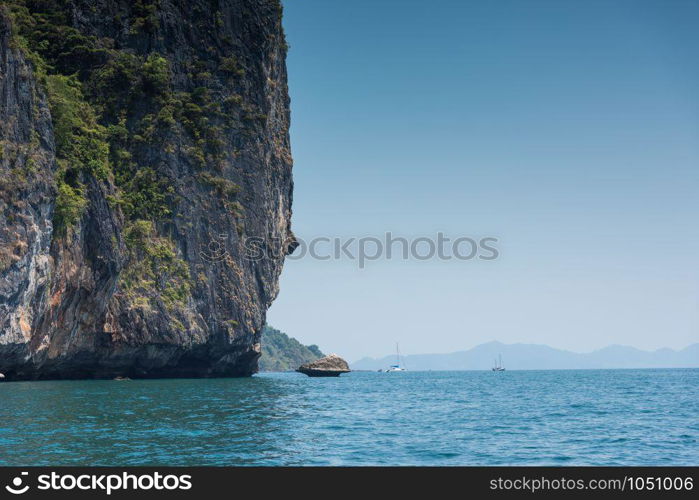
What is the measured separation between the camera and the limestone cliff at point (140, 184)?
1689 inches

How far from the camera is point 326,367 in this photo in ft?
283

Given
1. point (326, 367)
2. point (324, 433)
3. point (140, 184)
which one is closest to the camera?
point (324, 433)

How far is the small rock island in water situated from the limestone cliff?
44.4 feet

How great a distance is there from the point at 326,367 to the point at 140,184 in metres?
38.4

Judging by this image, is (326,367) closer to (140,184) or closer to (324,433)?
(140,184)

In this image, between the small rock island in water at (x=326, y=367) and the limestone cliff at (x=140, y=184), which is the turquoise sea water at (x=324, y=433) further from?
the small rock island in water at (x=326, y=367)

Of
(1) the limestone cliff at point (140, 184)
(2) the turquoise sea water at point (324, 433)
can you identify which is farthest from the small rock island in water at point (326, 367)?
(2) the turquoise sea water at point (324, 433)

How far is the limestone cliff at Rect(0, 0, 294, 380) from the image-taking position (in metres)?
42.9

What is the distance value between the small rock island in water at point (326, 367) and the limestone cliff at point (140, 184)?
13.5 m

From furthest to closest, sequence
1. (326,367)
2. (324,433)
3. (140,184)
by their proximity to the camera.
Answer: (326,367)
(140,184)
(324,433)

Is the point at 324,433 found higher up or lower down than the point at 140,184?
lower down

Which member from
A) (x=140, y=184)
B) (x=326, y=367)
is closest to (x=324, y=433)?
(x=140, y=184)
